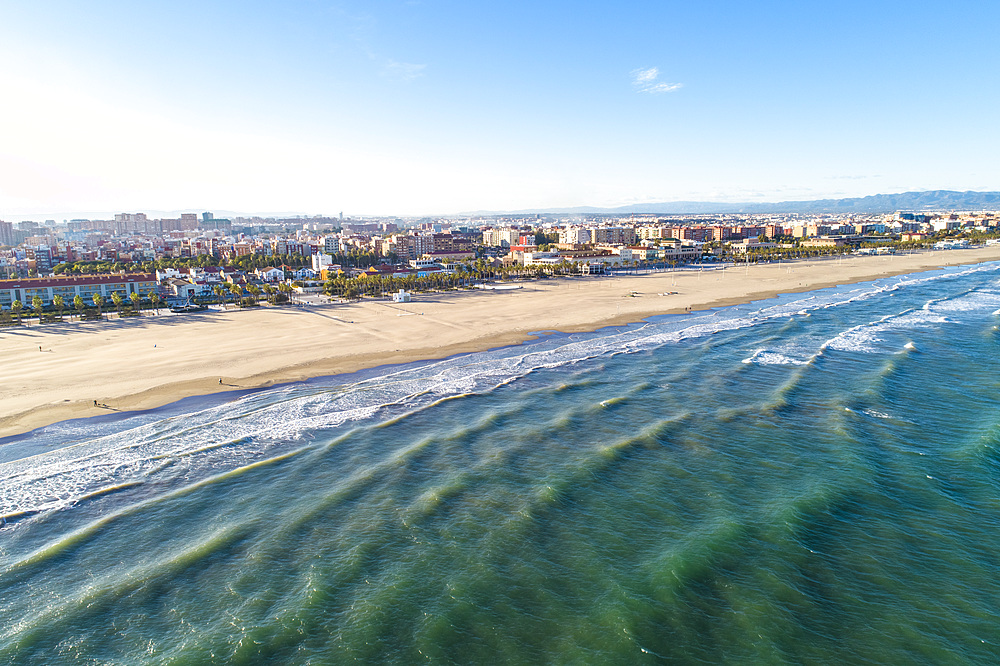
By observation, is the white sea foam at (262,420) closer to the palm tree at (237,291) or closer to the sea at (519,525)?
the sea at (519,525)

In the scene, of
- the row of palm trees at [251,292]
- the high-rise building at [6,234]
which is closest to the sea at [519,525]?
the row of palm trees at [251,292]

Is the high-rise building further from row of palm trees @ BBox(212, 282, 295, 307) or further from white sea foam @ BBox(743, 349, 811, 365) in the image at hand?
white sea foam @ BBox(743, 349, 811, 365)

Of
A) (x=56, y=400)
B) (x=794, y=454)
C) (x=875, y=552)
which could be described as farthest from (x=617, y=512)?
(x=56, y=400)

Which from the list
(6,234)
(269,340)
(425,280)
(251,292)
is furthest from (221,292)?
(6,234)

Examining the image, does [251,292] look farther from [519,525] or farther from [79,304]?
[519,525]

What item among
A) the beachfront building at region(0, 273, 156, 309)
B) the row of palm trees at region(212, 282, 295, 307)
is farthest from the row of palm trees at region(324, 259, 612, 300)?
the beachfront building at region(0, 273, 156, 309)

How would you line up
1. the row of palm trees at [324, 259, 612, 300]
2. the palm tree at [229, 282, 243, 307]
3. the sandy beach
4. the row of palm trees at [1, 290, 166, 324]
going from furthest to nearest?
1. the row of palm trees at [324, 259, 612, 300]
2. the palm tree at [229, 282, 243, 307]
3. the row of palm trees at [1, 290, 166, 324]
4. the sandy beach
